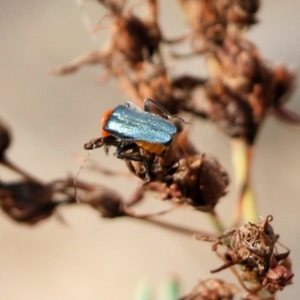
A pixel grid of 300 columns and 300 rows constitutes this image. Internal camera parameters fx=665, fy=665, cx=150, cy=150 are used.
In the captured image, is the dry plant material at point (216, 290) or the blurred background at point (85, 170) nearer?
the dry plant material at point (216, 290)

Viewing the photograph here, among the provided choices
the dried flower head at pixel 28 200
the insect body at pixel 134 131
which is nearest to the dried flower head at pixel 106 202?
the dried flower head at pixel 28 200

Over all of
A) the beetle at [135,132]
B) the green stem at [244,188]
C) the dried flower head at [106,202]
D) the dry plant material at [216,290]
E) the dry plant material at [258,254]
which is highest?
the beetle at [135,132]

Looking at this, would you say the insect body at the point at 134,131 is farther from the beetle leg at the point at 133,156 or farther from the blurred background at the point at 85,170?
the blurred background at the point at 85,170

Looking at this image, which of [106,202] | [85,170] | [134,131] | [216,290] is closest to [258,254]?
[216,290]

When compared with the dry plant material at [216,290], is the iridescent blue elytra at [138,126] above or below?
above

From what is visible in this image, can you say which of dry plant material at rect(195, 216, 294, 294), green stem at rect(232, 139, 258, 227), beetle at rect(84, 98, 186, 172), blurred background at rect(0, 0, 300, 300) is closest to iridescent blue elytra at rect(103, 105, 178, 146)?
beetle at rect(84, 98, 186, 172)

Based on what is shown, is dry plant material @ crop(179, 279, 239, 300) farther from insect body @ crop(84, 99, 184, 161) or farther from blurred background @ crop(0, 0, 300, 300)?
blurred background @ crop(0, 0, 300, 300)
